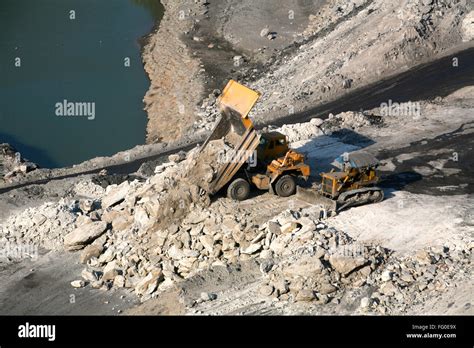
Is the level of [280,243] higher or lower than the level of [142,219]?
lower

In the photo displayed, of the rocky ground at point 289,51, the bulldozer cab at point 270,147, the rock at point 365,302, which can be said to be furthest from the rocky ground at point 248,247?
the rocky ground at point 289,51

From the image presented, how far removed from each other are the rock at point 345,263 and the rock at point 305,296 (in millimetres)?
1172

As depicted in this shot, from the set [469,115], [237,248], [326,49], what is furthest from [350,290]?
[326,49]

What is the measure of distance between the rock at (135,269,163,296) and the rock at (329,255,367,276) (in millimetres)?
5226

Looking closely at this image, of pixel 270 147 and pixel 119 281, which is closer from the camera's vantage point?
pixel 119 281

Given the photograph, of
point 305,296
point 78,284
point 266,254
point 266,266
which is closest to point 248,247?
point 266,254

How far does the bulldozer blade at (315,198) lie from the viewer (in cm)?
2306

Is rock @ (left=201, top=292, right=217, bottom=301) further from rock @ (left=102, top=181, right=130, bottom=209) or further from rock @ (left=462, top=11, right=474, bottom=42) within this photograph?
rock @ (left=462, top=11, right=474, bottom=42)

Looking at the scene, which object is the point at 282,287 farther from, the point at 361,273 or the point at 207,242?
the point at 207,242

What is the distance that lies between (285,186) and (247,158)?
1.61 m

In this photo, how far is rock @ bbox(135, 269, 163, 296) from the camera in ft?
70.8

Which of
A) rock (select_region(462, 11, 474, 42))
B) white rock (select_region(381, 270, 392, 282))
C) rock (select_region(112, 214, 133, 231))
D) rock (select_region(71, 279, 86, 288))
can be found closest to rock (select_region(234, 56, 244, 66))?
rock (select_region(462, 11, 474, 42))

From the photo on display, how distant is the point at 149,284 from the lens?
21688mm

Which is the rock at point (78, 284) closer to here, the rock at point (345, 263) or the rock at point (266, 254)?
the rock at point (266, 254)
